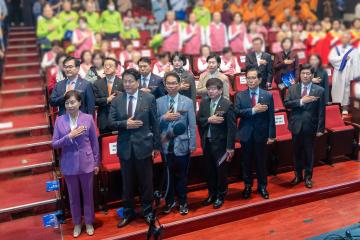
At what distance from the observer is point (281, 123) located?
3.95 metres

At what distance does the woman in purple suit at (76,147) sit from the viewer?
275 centimetres

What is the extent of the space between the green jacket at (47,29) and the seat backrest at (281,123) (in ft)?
11.3

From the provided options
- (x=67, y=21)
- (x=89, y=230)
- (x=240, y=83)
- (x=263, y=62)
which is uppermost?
(x=67, y=21)

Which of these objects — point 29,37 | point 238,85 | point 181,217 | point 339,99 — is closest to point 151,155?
point 181,217

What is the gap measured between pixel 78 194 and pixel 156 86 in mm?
1183

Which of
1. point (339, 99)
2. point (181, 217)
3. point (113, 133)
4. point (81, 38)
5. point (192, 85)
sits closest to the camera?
point (181, 217)

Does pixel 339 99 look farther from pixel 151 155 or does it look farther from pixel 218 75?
pixel 151 155

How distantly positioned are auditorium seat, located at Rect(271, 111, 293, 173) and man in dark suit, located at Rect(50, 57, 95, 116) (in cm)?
168

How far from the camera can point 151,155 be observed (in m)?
2.93

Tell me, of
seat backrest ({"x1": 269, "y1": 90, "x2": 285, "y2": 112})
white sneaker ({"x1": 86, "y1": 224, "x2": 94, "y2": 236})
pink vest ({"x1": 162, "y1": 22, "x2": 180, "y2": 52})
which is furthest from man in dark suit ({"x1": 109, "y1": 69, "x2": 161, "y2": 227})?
pink vest ({"x1": 162, "y1": 22, "x2": 180, "y2": 52})

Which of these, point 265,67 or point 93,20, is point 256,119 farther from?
point 93,20

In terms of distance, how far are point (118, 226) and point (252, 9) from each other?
6108 millimetres

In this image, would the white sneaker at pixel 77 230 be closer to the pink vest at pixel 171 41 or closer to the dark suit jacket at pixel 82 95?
the dark suit jacket at pixel 82 95

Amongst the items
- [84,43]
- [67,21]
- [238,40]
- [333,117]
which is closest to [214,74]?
[333,117]
